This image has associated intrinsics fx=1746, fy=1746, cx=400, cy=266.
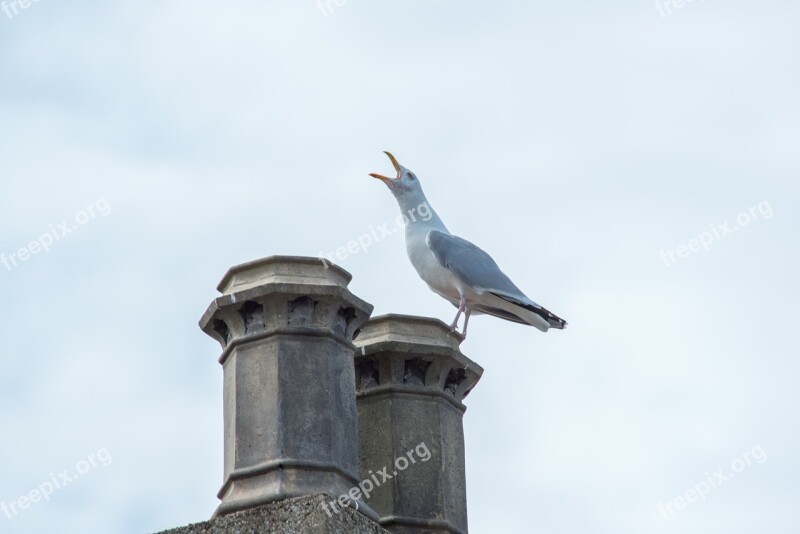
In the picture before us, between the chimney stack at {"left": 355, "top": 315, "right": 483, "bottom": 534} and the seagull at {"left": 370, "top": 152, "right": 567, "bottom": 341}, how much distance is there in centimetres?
241

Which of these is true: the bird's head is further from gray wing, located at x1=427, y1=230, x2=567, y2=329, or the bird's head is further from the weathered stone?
the weathered stone

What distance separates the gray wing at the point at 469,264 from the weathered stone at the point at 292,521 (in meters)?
5.81

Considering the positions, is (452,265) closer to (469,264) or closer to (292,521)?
(469,264)

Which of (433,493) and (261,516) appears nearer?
(261,516)

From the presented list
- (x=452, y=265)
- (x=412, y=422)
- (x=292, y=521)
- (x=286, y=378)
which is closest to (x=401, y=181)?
(x=452, y=265)

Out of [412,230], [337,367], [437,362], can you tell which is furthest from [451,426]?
[412,230]

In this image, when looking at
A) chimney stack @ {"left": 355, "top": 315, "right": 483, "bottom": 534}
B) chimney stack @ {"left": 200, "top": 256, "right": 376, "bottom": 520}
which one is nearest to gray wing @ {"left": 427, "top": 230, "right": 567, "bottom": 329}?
chimney stack @ {"left": 355, "top": 315, "right": 483, "bottom": 534}

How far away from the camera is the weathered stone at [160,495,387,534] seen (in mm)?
11328

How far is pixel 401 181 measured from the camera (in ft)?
57.8

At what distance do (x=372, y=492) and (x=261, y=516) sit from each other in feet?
8.59

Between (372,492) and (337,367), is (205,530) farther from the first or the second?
(372,492)

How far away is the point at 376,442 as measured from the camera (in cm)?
1441

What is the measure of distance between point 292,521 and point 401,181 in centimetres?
670

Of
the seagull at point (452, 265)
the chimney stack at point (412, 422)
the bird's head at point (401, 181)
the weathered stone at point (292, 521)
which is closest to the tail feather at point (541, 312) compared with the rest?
the seagull at point (452, 265)
